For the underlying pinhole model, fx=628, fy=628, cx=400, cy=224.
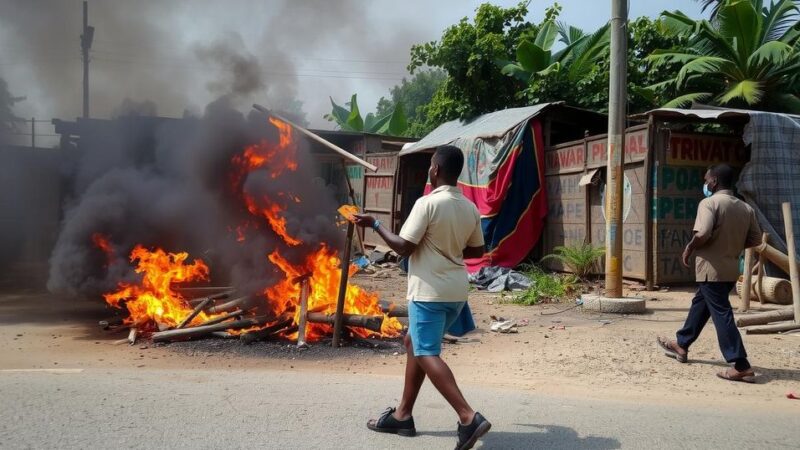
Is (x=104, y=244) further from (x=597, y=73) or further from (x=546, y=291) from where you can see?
(x=597, y=73)

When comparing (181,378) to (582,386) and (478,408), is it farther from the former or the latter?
(582,386)

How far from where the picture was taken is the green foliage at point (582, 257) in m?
9.94

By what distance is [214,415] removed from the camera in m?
3.93

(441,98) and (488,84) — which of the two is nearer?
(488,84)

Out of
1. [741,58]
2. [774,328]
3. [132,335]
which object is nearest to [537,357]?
[774,328]

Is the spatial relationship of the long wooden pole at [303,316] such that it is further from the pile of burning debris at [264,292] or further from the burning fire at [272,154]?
the burning fire at [272,154]

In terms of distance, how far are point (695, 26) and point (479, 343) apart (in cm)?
1296

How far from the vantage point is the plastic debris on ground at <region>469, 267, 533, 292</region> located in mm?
10227

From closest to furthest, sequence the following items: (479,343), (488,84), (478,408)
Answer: (478,408)
(479,343)
(488,84)

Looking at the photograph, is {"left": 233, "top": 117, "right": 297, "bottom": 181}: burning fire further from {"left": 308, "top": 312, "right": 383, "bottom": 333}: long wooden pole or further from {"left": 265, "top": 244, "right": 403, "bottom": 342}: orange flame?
{"left": 308, "top": 312, "right": 383, "bottom": 333}: long wooden pole

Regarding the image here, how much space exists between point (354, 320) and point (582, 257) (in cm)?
500

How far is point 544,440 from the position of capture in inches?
144

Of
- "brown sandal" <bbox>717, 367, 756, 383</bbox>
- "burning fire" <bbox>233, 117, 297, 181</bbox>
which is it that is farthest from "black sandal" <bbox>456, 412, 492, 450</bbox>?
"burning fire" <bbox>233, 117, 297, 181</bbox>

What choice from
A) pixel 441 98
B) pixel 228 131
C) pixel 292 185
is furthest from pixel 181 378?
pixel 441 98
